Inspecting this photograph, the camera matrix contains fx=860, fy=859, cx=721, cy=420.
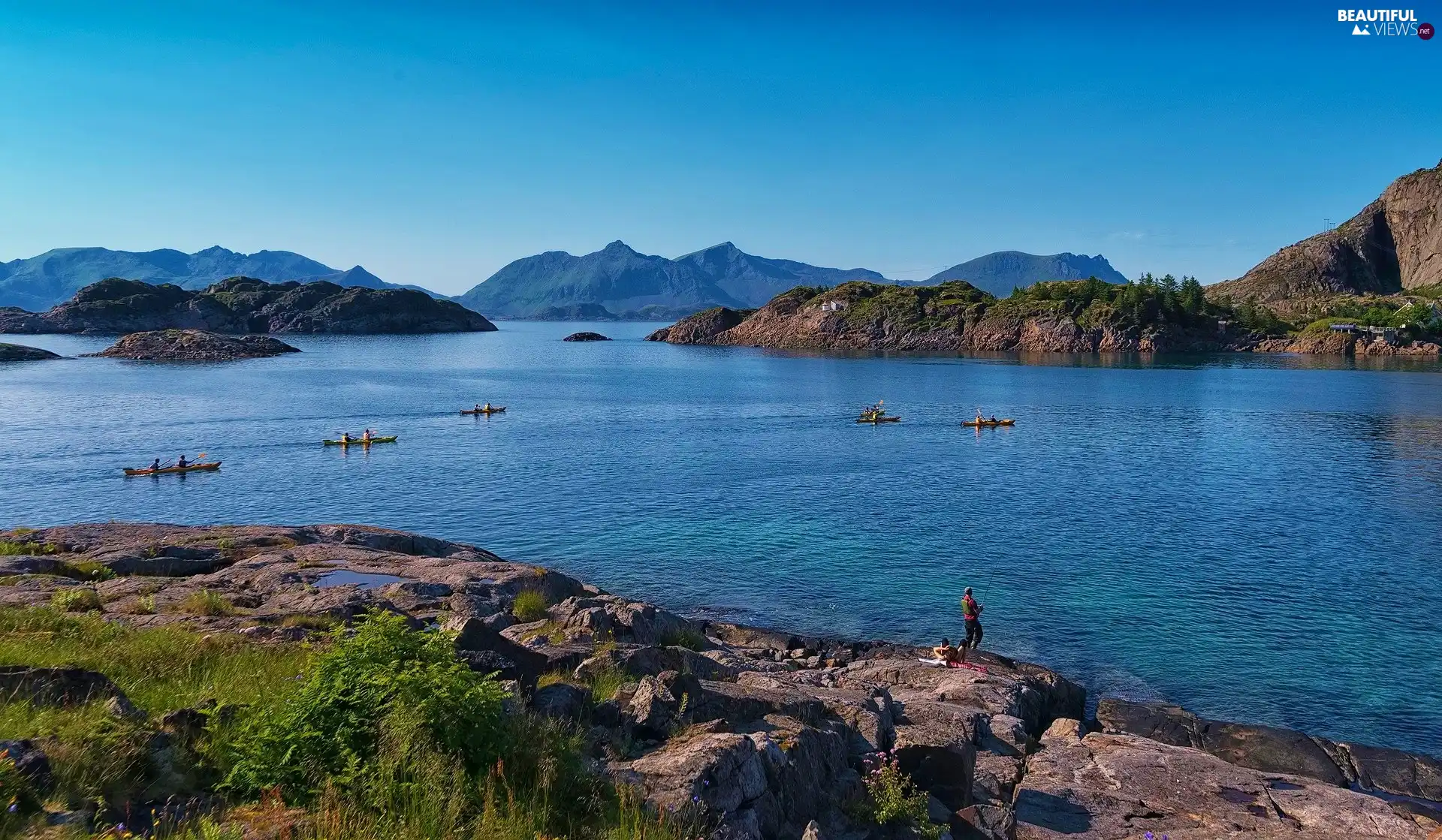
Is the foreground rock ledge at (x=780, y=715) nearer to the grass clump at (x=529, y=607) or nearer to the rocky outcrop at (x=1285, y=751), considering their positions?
the rocky outcrop at (x=1285, y=751)

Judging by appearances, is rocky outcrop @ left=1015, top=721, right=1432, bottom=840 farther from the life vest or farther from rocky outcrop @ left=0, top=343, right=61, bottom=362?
rocky outcrop @ left=0, top=343, right=61, bottom=362

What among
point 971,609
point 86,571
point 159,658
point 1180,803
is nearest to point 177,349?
point 86,571

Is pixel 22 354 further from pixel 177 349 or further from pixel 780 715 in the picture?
pixel 780 715

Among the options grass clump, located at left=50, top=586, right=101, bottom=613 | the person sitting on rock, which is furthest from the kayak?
the person sitting on rock

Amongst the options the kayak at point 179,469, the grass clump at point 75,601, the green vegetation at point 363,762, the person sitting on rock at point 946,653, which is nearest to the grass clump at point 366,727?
the green vegetation at point 363,762

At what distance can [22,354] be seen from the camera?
593 feet

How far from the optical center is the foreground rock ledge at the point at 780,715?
12883 millimetres

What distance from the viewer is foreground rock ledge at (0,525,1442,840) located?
12883 mm

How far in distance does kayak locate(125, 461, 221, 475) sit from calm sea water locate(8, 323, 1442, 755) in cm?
111

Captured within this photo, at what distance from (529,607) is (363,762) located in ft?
50.1

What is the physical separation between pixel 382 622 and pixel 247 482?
57763 mm

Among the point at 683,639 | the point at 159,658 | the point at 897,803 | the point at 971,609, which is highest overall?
the point at 159,658

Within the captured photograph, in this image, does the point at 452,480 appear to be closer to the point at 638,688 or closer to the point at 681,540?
the point at 681,540

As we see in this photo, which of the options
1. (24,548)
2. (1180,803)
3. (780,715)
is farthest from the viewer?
(24,548)
